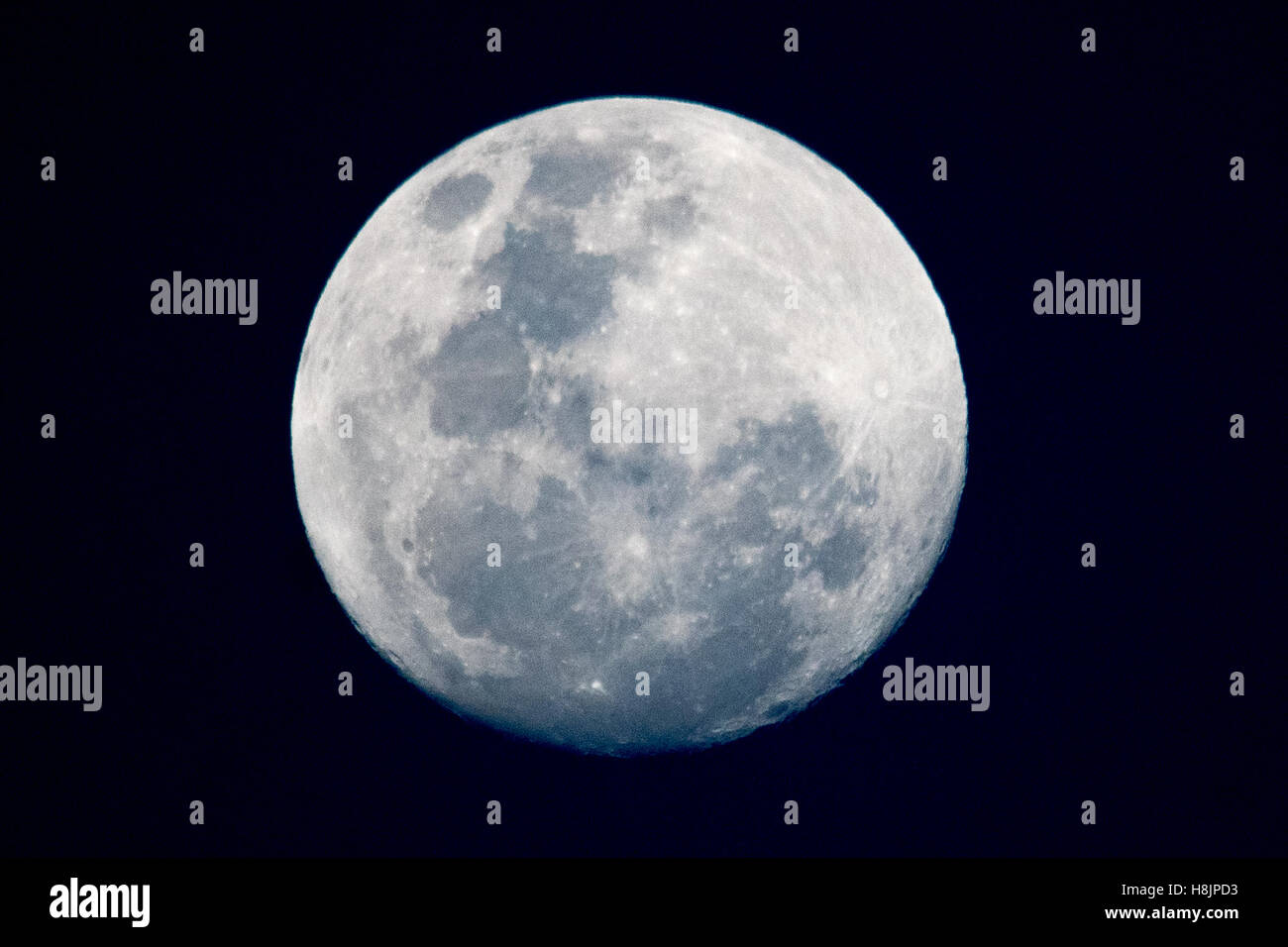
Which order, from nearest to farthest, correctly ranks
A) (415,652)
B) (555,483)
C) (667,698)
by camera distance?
(555,483) < (667,698) < (415,652)

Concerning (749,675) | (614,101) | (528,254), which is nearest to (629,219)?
(528,254)

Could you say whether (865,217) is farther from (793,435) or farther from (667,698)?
(667,698)

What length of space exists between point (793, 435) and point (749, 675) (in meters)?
1.08

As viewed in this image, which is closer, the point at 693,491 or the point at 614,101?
the point at 693,491

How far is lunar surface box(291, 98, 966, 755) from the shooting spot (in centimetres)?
365

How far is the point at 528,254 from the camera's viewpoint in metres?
3.78

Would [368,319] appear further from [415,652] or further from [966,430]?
[966,430]

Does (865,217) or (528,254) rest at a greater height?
(865,217)

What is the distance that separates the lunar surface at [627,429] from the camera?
144 inches

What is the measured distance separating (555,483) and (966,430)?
2297mm

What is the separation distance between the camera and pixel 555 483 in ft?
12.0

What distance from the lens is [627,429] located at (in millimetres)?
3617

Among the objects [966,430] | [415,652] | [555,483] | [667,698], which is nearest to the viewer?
[555,483]

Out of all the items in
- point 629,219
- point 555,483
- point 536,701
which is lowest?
point 536,701
